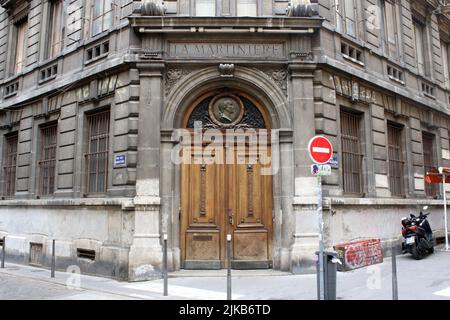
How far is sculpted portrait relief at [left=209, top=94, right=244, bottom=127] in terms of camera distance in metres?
11.4

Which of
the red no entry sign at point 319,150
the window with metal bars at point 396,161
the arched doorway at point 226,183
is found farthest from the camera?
the window with metal bars at point 396,161

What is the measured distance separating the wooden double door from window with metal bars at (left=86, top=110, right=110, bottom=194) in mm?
2693

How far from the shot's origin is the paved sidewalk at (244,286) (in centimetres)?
799

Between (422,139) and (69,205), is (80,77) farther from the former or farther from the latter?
(422,139)

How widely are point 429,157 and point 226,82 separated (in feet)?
34.9

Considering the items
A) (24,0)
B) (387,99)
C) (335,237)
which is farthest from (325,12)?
(24,0)

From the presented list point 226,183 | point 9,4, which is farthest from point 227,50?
point 9,4

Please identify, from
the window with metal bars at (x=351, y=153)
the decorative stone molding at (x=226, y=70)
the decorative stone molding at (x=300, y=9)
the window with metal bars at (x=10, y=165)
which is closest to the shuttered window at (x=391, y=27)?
the window with metal bars at (x=351, y=153)

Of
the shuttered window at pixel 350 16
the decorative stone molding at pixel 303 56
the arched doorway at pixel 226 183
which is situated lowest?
the arched doorway at pixel 226 183

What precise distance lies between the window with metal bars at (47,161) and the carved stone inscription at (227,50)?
5896 mm

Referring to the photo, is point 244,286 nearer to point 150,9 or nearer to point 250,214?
point 250,214

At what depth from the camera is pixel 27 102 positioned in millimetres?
15281

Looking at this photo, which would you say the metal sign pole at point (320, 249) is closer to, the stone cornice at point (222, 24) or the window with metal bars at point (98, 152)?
the stone cornice at point (222, 24)

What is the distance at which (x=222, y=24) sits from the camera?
1100cm
